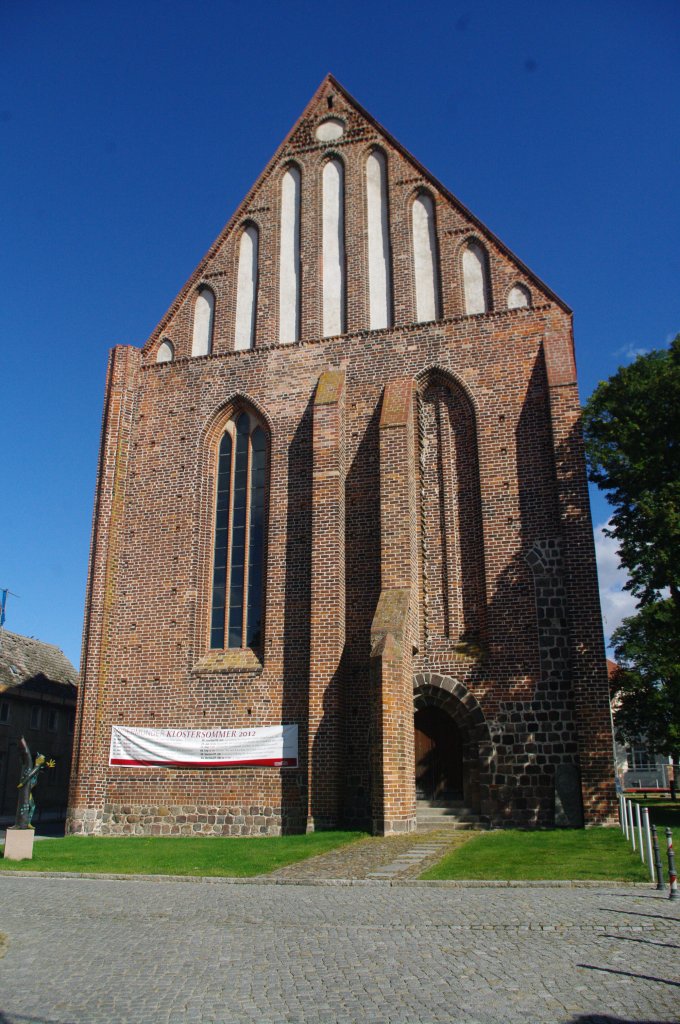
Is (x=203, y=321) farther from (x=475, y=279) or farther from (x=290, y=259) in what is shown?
(x=475, y=279)

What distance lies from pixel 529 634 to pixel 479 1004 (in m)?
12.3

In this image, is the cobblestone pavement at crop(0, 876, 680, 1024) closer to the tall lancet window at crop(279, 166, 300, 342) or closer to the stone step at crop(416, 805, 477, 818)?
the stone step at crop(416, 805, 477, 818)

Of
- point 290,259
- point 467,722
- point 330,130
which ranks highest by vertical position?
point 330,130

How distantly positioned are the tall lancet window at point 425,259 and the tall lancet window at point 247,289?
440cm

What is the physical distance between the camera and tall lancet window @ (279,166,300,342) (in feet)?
70.7

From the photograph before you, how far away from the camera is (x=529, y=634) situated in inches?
687

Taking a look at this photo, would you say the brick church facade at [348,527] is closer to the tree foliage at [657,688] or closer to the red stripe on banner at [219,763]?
the red stripe on banner at [219,763]

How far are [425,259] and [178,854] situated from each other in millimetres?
15018

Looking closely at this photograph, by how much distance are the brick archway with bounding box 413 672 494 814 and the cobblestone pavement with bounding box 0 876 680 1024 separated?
7.39 meters

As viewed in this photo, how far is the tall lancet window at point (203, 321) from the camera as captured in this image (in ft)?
73.0

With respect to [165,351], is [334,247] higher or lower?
higher

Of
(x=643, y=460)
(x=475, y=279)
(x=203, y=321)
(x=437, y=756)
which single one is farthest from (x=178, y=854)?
(x=475, y=279)

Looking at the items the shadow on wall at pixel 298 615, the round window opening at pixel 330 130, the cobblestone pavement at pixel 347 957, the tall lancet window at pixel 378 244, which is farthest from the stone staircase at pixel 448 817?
the round window opening at pixel 330 130

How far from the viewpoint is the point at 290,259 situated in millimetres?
22125
